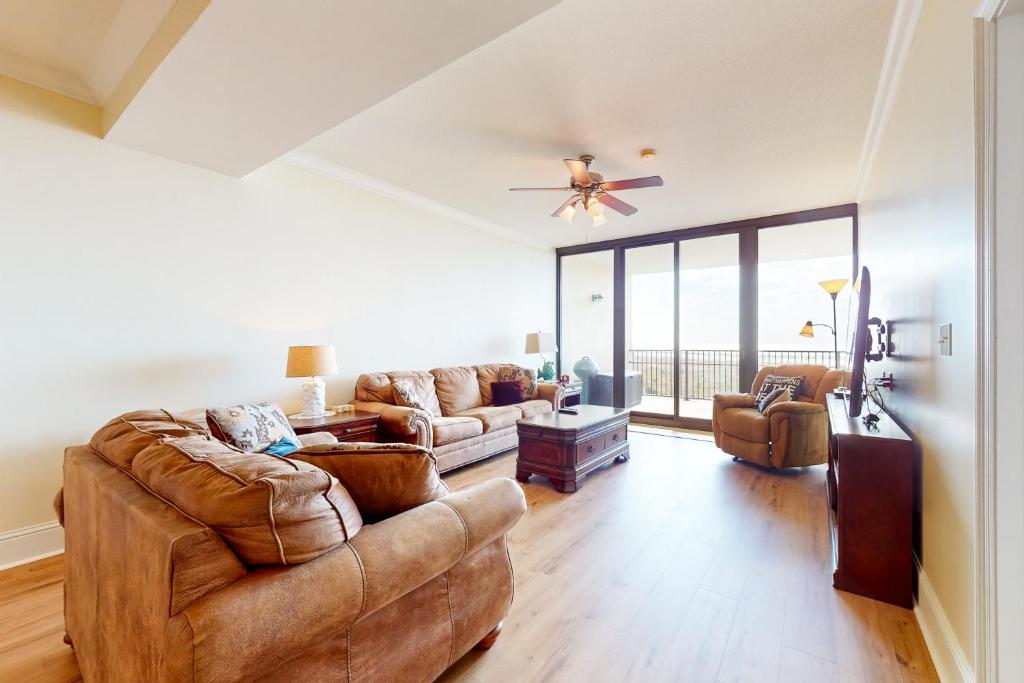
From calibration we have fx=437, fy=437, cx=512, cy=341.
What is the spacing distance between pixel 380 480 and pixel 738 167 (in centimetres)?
387

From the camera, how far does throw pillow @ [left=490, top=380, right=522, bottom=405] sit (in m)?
4.93

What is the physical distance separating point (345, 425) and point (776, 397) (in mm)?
3741

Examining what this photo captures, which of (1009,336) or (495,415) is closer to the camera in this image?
(1009,336)

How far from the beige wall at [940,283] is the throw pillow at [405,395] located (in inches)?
128

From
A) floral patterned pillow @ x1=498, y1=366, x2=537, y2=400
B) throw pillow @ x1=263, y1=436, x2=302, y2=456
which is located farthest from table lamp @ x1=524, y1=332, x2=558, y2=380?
throw pillow @ x1=263, y1=436, x2=302, y2=456

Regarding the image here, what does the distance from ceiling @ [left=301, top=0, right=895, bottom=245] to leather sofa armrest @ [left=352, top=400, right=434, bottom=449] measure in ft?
6.88

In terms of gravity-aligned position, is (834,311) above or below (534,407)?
above

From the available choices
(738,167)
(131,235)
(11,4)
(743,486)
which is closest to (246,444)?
(131,235)

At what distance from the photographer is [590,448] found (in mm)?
3672

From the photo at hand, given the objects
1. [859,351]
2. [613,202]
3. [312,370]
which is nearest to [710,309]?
[613,202]

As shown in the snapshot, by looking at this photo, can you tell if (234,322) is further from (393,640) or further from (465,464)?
(393,640)

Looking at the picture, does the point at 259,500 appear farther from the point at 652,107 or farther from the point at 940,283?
the point at 652,107

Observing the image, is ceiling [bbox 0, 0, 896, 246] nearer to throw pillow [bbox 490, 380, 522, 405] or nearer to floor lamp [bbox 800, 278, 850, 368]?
floor lamp [bbox 800, 278, 850, 368]

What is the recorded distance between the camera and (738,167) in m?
3.75
